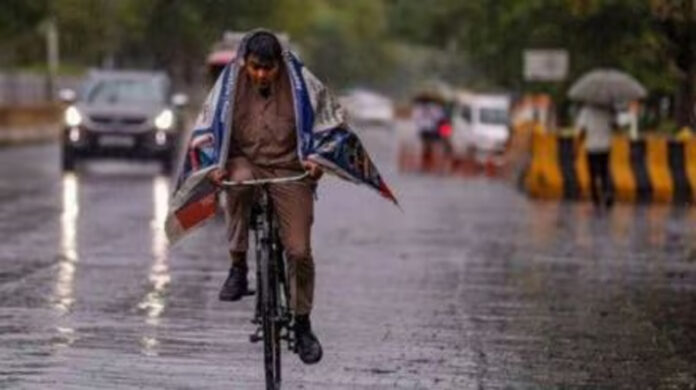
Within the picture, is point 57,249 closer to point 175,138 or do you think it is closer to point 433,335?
point 433,335

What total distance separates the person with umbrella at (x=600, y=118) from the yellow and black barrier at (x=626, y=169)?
854 millimetres

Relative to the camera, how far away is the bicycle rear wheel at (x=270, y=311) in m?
9.11

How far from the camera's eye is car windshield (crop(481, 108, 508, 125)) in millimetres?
49781

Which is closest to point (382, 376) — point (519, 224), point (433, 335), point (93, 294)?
point (433, 335)

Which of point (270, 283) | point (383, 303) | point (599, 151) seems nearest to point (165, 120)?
point (599, 151)

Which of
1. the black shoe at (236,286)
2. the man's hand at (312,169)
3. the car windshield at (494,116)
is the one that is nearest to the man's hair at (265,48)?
the man's hand at (312,169)

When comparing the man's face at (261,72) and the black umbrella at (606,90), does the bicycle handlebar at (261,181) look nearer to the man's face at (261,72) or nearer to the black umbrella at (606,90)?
the man's face at (261,72)

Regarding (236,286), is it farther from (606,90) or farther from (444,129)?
(444,129)

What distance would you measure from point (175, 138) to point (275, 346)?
26867mm

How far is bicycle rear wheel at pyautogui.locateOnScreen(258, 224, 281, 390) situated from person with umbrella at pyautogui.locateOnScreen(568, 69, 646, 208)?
1782 centimetres

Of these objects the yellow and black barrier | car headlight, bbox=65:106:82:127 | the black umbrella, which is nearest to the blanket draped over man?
the black umbrella

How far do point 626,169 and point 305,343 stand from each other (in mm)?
20286

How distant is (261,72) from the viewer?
915 cm

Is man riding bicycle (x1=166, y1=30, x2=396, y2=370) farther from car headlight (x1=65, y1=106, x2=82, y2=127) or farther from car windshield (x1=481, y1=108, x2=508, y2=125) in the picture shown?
car windshield (x1=481, y1=108, x2=508, y2=125)
